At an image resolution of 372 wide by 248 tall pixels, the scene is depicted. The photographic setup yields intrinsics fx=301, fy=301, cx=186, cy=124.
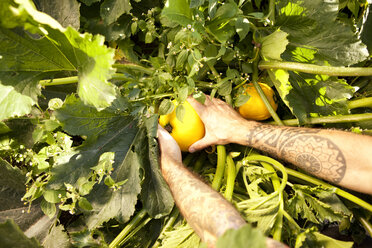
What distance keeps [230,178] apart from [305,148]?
280 mm

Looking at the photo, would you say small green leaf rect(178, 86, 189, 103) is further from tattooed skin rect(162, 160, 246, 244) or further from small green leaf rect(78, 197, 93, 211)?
small green leaf rect(78, 197, 93, 211)

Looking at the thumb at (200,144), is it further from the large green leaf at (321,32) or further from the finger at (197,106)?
the large green leaf at (321,32)

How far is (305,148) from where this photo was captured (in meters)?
1.03

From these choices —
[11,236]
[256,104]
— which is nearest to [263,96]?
[256,104]

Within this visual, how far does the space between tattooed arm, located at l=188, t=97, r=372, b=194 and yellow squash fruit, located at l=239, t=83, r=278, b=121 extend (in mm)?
65

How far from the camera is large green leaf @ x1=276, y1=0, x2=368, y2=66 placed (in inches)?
42.2

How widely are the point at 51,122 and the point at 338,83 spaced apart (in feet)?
3.43

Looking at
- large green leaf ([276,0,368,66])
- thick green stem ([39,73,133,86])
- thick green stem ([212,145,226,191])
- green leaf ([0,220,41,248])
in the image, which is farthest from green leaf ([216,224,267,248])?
large green leaf ([276,0,368,66])

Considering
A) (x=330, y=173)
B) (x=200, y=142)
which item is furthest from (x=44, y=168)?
(x=330, y=173)

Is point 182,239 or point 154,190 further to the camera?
point 154,190

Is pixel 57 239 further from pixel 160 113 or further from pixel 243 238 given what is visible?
pixel 243 238

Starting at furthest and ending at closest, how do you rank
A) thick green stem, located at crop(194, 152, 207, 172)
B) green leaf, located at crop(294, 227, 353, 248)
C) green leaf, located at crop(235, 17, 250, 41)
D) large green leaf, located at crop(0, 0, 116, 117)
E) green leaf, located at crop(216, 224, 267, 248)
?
thick green stem, located at crop(194, 152, 207, 172) < green leaf, located at crop(235, 17, 250, 41) < green leaf, located at crop(294, 227, 353, 248) < large green leaf, located at crop(0, 0, 116, 117) < green leaf, located at crop(216, 224, 267, 248)

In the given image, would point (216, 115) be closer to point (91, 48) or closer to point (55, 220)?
point (91, 48)

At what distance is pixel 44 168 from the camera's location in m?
1.03
